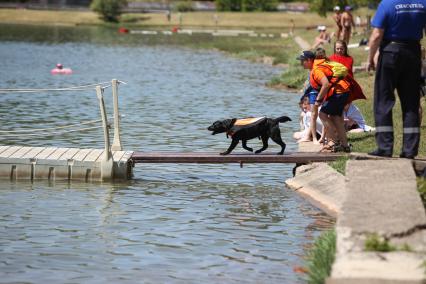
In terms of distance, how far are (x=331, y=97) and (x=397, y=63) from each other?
9.52 feet

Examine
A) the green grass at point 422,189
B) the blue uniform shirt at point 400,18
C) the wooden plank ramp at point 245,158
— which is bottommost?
the wooden plank ramp at point 245,158

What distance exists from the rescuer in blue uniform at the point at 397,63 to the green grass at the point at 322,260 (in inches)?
102

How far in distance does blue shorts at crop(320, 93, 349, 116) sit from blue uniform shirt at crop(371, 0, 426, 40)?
9.46 ft

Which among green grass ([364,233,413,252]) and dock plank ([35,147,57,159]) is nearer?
green grass ([364,233,413,252])

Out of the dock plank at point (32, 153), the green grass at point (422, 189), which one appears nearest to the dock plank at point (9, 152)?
the dock plank at point (32, 153)

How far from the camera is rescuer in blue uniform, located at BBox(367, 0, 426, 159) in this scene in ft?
37.9

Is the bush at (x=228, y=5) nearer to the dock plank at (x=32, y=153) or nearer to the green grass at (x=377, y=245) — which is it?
the dock plank at (x=32, y=153)

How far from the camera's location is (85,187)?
1397cm

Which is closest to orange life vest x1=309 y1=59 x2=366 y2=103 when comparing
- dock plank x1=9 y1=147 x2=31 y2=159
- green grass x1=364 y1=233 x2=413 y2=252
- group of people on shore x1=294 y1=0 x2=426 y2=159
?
group of people on shore x1=294 y1=0 x2=426 y2=159

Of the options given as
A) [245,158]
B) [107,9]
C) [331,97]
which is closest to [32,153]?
[245,158]

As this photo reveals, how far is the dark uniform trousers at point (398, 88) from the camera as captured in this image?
11648 millimetres

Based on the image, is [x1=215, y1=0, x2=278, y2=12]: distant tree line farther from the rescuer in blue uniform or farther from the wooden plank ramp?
the rescuer in blue uniform

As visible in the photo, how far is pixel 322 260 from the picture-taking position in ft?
28.6

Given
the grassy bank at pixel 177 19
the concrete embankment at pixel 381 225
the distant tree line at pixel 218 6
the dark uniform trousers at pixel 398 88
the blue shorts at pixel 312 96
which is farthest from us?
the distant tree line at pixel 218 6
